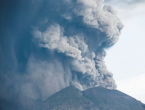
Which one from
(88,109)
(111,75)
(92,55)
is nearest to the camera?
(88,109)

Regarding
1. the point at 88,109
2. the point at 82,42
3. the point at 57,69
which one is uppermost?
the point at 82,42

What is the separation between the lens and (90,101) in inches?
2625

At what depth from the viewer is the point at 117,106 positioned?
226 ft

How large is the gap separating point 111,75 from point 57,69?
50.7 feet

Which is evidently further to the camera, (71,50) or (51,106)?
(71,50)

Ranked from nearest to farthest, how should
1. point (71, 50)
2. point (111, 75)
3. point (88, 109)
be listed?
point (88, 109), point (71, 50), point (111, 75)

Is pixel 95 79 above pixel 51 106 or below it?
above

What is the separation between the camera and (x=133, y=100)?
74750 mm

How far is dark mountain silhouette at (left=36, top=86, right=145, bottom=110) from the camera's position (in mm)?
64425

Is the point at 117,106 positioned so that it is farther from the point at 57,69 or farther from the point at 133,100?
the point at 57,69

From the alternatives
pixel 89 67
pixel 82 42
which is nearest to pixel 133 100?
pixel 89 67

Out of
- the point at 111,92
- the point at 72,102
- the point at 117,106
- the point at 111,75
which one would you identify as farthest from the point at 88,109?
the point at 111,75

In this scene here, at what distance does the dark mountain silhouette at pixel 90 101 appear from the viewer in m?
64.4

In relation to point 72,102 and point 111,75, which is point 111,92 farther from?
point 72,102
